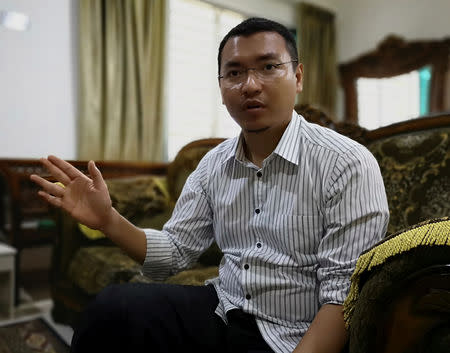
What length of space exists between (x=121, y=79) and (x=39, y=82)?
2.08 ft

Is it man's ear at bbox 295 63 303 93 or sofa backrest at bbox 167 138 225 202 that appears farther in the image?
sofa backrest at bbox 167 138 225 202

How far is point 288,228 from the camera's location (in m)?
0.81

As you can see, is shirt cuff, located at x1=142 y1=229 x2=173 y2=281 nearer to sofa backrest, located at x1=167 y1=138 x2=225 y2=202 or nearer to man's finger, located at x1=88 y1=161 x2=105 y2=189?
man's finger, located at x1=88 y1=161 x2=105 y2=189

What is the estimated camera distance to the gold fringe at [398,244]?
0.53m

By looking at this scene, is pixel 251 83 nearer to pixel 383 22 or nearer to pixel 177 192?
pixel 177 192

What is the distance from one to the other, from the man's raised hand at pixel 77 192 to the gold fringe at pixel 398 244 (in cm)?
51

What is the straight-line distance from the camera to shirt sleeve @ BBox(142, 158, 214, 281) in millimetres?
924

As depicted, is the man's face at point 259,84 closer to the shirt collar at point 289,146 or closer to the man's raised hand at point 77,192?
the shirt collar at point 289,146

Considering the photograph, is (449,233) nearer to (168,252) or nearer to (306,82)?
(168,252)

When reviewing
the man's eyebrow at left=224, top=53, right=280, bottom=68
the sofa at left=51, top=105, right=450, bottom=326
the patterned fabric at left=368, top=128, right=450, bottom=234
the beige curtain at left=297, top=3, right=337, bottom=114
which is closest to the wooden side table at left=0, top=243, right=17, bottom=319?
the sofa at left=51, top=105, right=450, bottom=326

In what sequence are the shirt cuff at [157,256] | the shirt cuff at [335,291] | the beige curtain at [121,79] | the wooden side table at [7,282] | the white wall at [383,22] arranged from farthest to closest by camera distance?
the white wall at [383,22]
the beige curtain at [121,79]
the wooden side table at [7,282]
the shirt cuff at [157,256]
the shirt cuff at [335,291]

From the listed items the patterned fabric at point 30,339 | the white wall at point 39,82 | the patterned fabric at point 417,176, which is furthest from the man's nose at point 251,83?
the white wall at point 39,82

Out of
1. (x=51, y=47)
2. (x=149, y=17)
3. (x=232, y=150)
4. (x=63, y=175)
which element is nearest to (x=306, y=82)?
(x=149, y=17)

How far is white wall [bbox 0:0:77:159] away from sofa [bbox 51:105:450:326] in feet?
3.87
